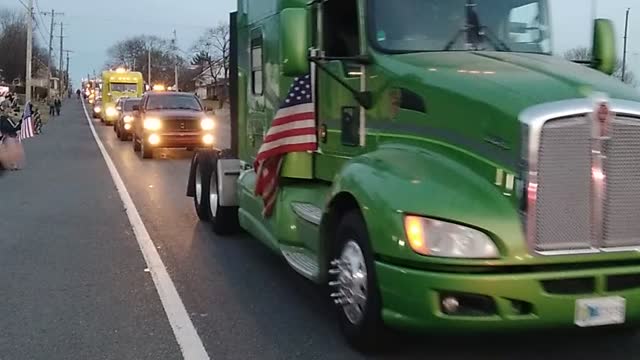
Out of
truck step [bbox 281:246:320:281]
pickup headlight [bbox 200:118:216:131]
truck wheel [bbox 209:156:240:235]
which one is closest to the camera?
truck step [bbox 281:246:320:281]

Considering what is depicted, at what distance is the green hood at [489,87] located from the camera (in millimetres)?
4781

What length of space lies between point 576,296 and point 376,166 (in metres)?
1.50

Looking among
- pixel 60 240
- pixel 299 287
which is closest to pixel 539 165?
pixel 299 287

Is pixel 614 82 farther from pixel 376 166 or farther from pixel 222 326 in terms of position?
pixel 222 326

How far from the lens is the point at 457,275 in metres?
4.51

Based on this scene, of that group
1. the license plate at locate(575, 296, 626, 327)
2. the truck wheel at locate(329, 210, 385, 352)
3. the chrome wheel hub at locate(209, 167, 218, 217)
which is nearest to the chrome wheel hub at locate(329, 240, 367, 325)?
the truck wheel at locate(329, 210, 385, 352)

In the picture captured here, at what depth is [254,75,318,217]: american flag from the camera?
6984 millimetres

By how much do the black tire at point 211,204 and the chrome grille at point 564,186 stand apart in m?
5.73

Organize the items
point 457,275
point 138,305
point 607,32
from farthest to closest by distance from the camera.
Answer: point 138,305, point 607,32, point 457,275

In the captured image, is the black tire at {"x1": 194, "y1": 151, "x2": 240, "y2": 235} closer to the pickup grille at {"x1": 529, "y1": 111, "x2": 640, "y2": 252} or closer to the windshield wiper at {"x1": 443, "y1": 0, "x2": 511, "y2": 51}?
the windshield wiper at {"x1": 443, "y1": 0, "x2": 511, "y2": 51}

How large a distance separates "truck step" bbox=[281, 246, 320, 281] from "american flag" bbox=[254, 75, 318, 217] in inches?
28.6

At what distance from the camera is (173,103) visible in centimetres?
2377

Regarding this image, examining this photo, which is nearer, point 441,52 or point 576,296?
point 576,296

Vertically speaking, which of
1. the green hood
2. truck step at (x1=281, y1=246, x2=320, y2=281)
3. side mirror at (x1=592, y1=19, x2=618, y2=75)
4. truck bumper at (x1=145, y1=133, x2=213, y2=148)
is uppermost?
side mirror at (x1=592, y1=19, x2=618, y2=75)
